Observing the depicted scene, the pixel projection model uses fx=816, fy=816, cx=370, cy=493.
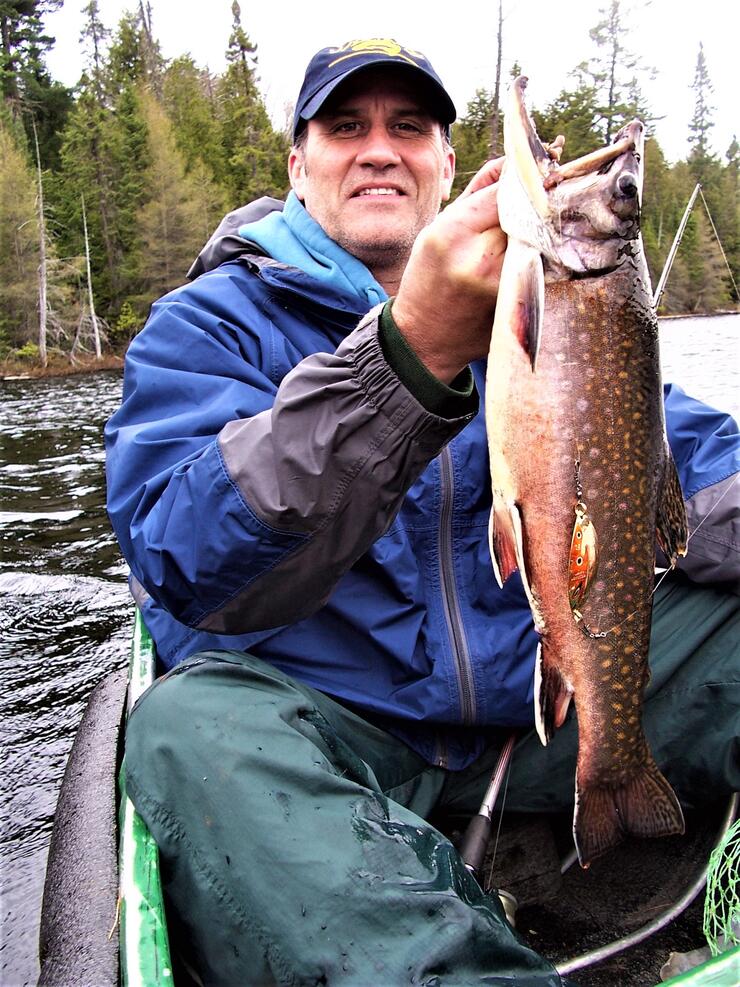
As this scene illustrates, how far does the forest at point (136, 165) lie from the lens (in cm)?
3378

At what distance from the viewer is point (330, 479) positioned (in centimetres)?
170

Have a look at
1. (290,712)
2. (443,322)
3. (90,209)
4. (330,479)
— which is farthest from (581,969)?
(90,209)

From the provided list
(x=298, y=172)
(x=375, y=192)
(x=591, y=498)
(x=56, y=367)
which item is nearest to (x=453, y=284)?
(x=591, y=498)

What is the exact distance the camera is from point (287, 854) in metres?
1.59

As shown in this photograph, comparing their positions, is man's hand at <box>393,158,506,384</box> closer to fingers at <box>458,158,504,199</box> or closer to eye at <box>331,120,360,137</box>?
fingers at <box>458,158,504,199</box>

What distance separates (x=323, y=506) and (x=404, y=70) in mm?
1737

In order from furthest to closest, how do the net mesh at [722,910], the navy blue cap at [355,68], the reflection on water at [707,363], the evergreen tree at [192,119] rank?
the evergreen tree at [192,119]
the reflection on water at [707,363]
the navy blue cap at [355,68]
the net mesh at [722,910]

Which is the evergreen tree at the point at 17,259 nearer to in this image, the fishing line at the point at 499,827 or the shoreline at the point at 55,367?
the shoreline at the point at 55,367

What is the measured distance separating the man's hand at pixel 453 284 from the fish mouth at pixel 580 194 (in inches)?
3.5

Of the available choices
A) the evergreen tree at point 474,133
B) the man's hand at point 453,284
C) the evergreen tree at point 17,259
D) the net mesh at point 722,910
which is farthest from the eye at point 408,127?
the evergreen tree at point 474,133

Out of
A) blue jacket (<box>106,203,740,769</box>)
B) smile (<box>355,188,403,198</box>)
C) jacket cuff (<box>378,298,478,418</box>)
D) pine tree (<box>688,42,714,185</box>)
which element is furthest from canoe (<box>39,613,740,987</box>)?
pine tree (<box>688,42,714,185</box>)

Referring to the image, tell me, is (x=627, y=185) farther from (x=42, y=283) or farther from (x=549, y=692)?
(x=42, y=283)

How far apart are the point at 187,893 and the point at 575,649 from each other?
99 cm

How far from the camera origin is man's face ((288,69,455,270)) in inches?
108
